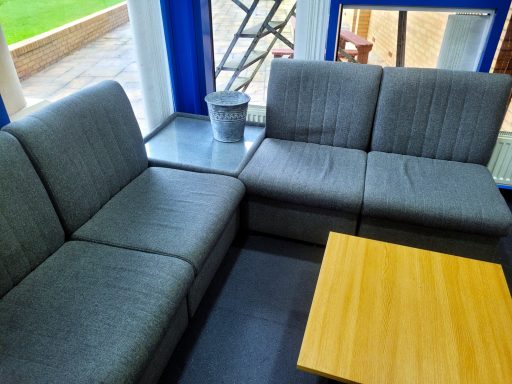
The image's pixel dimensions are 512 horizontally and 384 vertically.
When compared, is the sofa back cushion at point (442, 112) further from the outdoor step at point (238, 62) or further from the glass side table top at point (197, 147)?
the outdoor step at point (238, 62)

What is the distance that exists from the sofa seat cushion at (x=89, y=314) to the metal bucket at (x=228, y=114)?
105cm

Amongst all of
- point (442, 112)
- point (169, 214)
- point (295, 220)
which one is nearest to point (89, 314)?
point (169, 214)

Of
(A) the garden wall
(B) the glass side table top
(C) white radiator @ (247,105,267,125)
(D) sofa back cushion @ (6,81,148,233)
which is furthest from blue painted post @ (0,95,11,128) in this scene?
(C) white radiator @ (247,105,267,125)

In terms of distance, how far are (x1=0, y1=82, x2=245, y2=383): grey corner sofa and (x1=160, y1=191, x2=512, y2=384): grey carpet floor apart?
112mm

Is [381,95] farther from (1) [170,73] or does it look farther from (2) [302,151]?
(1) [170,73]

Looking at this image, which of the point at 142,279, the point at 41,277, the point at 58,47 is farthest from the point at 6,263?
the point at 58,47

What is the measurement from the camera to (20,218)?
4.23ft

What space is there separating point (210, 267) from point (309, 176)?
68 centimetres

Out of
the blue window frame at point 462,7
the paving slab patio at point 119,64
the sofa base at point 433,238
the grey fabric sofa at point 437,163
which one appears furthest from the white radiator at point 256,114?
the sofa base at point 433,238

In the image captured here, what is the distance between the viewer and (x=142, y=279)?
130cm

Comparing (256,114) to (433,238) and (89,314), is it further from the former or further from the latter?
(89,314)

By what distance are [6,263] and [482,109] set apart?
2253mm

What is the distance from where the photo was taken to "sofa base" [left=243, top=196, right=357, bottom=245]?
192 cm

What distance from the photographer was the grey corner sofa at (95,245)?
1.07 m
